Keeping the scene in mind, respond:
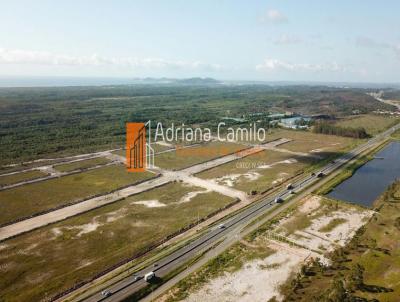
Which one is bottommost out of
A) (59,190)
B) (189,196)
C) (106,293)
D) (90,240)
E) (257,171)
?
(106,293)

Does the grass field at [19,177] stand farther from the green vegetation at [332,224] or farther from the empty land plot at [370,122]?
the empty land plot at [370,122]

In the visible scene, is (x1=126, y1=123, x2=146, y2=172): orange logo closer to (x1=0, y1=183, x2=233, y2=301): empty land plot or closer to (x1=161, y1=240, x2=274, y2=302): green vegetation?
(x1=0, y1=183, x2=233, y2=301): empty land plot

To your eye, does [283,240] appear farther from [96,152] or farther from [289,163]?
[96,152]

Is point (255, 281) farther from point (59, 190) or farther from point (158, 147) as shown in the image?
Answer: point (158, 147)

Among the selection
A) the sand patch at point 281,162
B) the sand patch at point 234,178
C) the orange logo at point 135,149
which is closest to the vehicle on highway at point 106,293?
the sand patch at point 234,178

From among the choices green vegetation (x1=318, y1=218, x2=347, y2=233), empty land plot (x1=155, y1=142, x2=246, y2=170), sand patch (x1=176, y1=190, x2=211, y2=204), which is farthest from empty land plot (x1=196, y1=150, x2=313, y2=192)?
green vegetation (x1=318, y1=218, x2=347, y2=233)

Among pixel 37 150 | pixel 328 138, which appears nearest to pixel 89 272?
pixel 37 150

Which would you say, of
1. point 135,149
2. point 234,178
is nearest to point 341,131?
point 234,178
